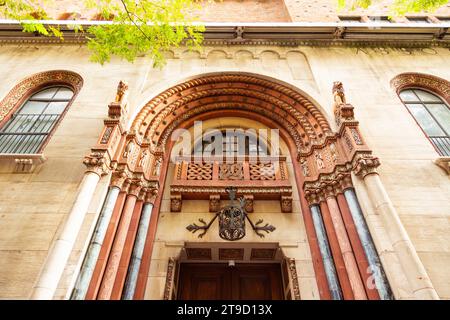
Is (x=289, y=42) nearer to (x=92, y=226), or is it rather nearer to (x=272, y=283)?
(x=272, y=283)

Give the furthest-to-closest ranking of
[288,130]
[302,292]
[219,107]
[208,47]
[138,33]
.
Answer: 1. [208,47]
2. [219,107]
3. [288,130]
4. [138,33]
5. [302,292]

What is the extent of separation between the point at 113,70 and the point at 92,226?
507 centimetres

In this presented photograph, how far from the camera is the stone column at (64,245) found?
335cm

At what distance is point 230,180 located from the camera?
611 centimetres

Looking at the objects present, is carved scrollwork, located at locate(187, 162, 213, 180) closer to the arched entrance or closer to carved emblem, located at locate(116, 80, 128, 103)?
the arched entrance

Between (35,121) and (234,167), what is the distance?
5432 millimetres

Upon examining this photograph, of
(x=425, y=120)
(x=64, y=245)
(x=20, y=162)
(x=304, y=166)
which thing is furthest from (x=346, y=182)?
(x=20, y=162)

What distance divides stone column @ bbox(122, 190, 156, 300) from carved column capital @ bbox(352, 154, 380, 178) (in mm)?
4234

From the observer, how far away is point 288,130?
23.4 ft

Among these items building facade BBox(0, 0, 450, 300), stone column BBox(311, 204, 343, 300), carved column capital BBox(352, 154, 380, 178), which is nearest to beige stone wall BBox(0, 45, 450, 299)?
building facade BBox(0, 0, 450, 300)

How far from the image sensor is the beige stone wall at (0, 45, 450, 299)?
14.2ft

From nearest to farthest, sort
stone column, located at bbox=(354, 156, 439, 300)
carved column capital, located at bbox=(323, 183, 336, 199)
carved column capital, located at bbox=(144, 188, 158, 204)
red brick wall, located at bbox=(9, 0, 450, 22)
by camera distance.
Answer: stone column, located at bbox=(354, 156, 439, 300), carved column capital, located at bbox=(323, 183, 336, 199), carved column capital, located at bbox=(144, 188, 158, 204), red brick wall, located at bbox=(9, 0, 450, 22)
